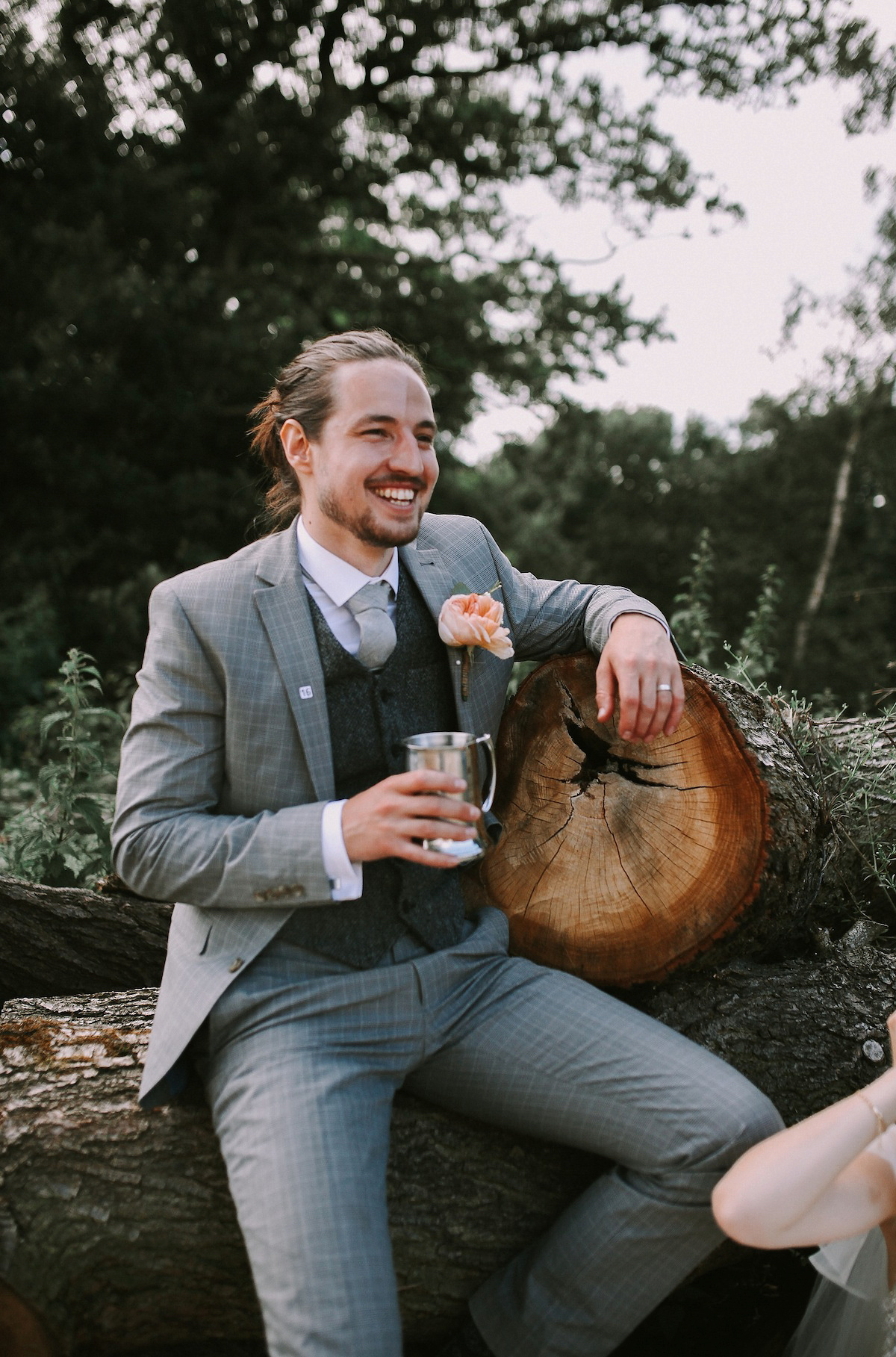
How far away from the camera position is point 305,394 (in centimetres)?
222

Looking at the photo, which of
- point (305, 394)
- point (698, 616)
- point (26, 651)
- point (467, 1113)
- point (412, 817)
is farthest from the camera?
point (26, 651)

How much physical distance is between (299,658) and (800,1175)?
1.28 meters

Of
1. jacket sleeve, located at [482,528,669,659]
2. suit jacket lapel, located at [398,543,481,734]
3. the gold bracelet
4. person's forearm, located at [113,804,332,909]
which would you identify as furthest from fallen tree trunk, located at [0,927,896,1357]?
jacket sleeve, located at [482,528,669,659]

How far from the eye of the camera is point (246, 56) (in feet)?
27.0

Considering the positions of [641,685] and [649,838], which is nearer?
[641,685]

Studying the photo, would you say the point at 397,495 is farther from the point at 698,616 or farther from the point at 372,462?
the point at 698,616

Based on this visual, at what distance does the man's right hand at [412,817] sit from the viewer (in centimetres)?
174

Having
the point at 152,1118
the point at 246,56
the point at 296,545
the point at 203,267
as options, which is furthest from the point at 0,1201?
the point at 246,56

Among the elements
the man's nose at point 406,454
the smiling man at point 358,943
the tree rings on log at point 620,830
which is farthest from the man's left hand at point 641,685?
the man's nose at point 406,454

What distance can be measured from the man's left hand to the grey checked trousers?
23.1 inches

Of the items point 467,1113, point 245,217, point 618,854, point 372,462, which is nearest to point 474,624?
point 372,462

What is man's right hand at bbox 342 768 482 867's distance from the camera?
1.74 m

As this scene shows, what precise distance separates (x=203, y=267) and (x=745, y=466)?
13382 millimetres

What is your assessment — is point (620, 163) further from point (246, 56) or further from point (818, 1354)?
point (818, 1354)
